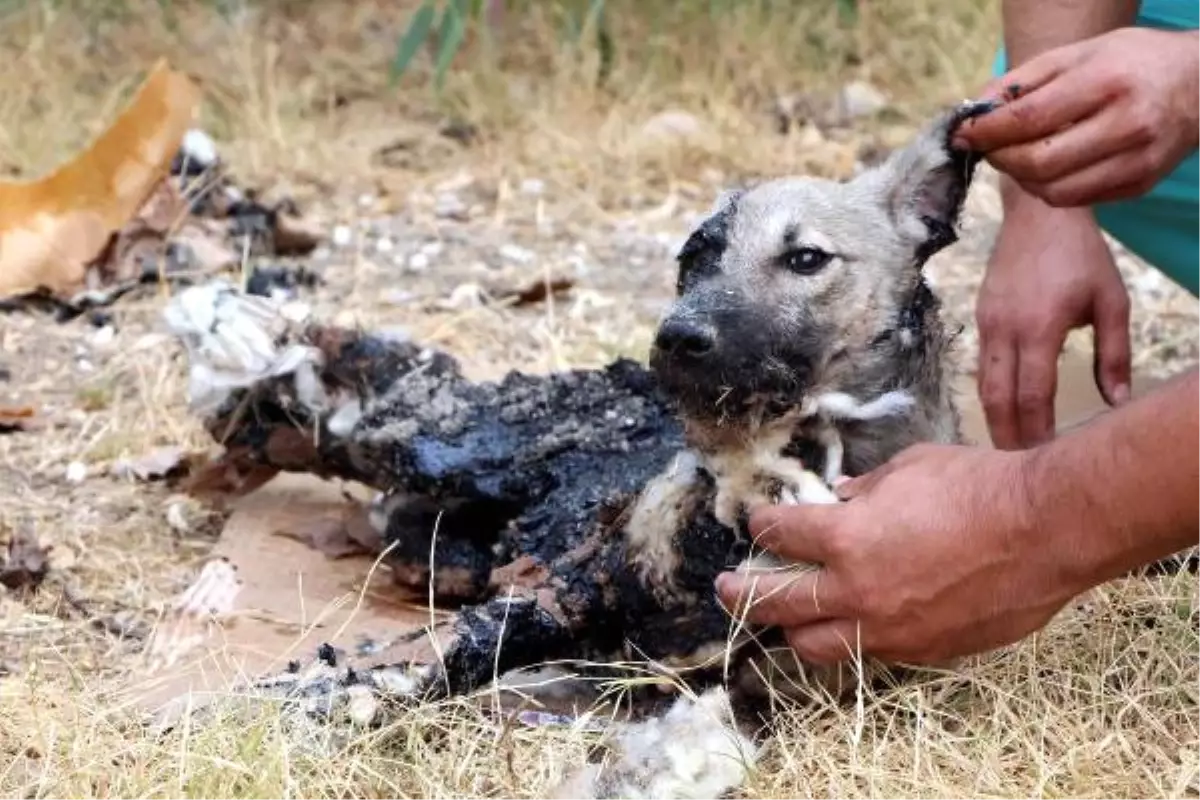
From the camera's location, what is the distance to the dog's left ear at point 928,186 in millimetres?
2068

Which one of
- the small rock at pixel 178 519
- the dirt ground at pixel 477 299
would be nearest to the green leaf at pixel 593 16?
the dirt ground at pixel 477 299

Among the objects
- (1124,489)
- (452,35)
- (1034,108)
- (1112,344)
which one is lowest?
(452,35)

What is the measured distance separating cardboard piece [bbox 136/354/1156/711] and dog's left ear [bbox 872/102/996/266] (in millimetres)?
734

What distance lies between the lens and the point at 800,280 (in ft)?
6.61

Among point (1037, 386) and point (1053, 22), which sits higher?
point (1053, 22)

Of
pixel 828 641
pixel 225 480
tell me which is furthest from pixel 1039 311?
pixel 225 480

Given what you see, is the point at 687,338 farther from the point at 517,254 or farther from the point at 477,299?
the point at 517,254

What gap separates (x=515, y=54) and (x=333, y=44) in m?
0.64

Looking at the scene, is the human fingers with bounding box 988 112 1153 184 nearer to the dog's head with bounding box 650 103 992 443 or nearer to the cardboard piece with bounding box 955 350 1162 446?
the dog's head with bounding box 650 103 992 443

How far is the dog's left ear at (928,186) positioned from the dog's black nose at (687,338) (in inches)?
12.0

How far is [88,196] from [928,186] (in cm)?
224

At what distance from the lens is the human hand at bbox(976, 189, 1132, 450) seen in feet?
8.32

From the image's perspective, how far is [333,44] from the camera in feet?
18.9

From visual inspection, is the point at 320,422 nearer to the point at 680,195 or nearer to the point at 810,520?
the point at 810,520
